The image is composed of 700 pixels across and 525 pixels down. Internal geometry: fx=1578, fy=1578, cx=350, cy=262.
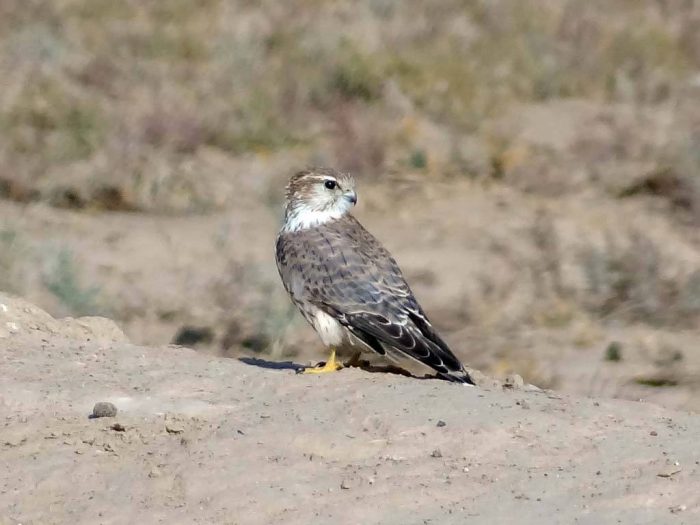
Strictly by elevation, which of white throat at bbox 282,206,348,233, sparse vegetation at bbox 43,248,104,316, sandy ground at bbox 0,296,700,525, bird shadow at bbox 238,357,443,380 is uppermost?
sparse vegetation at bbox 43,248,104,316

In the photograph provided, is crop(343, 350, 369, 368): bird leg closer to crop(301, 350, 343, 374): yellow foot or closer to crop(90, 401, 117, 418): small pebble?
crop(301, 350, 343, 374): yellow foot

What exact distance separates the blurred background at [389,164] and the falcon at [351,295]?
6.64 feet

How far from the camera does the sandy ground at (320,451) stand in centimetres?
542

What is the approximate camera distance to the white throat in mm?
7875

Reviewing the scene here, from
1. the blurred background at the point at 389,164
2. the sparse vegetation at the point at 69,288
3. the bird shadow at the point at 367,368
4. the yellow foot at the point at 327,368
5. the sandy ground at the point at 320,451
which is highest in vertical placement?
the blurred background at the point at 389,164

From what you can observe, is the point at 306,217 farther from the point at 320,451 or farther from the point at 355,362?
the point at 320,451

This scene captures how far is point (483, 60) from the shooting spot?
16453mm

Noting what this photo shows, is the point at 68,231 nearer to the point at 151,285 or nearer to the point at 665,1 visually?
the point at 151,285

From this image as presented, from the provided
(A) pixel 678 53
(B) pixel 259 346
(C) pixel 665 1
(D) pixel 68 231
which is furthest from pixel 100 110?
(C) pixel 665 1

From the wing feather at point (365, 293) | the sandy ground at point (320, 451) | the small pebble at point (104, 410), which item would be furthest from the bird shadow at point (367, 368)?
the small pebble at point (104, 410)

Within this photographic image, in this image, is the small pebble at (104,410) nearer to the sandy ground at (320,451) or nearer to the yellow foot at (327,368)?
the sandy ground at (320,451)

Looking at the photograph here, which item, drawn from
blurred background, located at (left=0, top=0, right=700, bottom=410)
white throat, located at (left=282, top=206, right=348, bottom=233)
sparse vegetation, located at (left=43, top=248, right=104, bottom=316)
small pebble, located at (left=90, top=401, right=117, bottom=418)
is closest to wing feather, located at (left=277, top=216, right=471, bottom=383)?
white throat, located at (left=282, top=206, right=348, bottom=233)

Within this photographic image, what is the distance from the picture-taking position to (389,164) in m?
13.6

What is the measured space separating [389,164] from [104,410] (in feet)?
25.2
